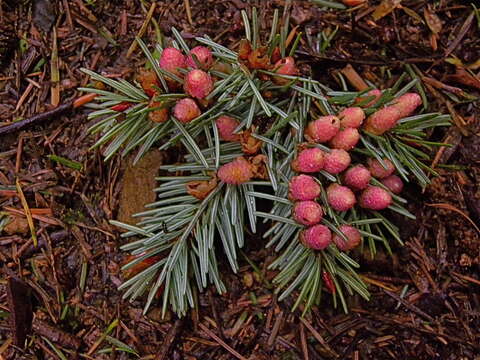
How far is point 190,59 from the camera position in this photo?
5.99 ft

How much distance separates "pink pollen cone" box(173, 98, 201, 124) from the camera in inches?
69.4

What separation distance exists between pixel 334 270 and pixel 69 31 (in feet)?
5.37

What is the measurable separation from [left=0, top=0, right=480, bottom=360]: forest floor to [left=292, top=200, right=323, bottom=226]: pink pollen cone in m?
0.46

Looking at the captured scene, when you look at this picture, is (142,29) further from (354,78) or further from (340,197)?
(340,197)

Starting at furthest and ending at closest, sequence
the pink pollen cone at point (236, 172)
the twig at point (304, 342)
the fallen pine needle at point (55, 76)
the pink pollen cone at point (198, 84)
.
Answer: the fallen pine needle at point (55, 76)
the twig at point (304, 342)
the pink pollen cone at point (236, 172)
the pink pollen cone at point (198, 84)

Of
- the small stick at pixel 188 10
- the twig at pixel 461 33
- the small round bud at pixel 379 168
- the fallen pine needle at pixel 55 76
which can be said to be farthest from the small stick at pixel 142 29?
the twig at pixel 461 33

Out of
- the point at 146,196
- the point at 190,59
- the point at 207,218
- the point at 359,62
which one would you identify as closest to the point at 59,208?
the point at 146,196

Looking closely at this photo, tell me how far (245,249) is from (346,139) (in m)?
0.69

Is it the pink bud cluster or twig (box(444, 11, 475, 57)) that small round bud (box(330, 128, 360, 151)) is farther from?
twig (box(444, 11, 475, 57))

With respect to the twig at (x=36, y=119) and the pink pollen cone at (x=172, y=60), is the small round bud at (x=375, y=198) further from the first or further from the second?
the twig at (x=36, y=119)

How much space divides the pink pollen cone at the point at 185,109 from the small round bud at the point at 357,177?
581 millimetres

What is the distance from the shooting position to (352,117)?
1.79m

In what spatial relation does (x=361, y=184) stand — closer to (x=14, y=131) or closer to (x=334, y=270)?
(x=334, y=270)

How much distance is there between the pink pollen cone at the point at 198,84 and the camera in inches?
66.7
